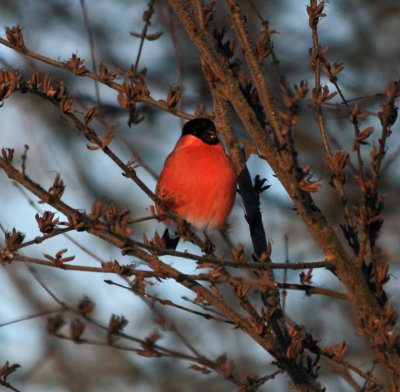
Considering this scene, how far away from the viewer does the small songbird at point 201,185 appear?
11.5 ft

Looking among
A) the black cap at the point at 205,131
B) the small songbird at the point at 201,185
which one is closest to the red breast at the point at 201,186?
the small songbird at the point at 201,185

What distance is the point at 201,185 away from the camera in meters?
3.55

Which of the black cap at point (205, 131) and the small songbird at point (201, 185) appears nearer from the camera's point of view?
the small songbird at point (201, 185)

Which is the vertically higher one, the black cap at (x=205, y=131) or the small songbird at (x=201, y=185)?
the black cap at (x=205, y=131)

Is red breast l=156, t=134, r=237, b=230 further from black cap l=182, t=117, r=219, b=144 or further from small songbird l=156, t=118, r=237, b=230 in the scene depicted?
black cap l=182, t=117, r=219, b=144

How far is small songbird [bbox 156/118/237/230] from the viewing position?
351 cm

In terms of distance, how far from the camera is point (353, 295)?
2.12 m

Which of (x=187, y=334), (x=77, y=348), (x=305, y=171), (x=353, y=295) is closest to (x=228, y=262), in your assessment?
(x=305, y=171)

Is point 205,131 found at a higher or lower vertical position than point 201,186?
higher

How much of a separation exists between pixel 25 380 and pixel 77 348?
1.03m

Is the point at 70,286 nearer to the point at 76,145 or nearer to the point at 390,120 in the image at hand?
the point at 76,145

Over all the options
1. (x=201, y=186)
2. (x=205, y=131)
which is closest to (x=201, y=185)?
(x=201, y=186)

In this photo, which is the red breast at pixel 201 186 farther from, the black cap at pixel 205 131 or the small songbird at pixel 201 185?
the black cap at pixel 205 131

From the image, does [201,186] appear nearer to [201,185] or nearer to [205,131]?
[201,185]
